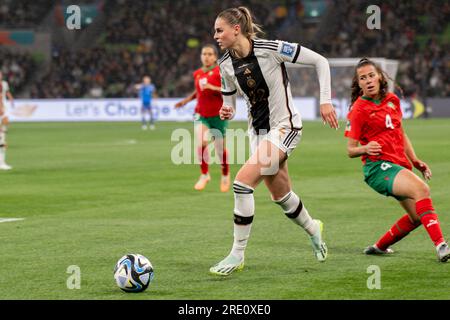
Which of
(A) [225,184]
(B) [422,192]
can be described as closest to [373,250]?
(B) [422,192]

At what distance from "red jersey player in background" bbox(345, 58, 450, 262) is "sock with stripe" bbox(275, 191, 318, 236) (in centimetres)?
64

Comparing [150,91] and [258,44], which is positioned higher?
[258,44]

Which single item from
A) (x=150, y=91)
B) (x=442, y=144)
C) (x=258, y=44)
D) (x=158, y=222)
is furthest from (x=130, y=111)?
(x=258, y=44)

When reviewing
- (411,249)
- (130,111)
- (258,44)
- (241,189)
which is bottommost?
(130,111)

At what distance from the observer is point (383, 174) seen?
852 cm

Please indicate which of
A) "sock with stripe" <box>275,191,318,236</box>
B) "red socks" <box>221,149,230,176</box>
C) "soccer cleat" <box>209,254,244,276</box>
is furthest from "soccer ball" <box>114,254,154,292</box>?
"red socks" <box>221,149,230,176</box>

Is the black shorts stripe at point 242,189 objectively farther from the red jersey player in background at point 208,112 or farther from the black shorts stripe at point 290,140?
the red jersey player in background at point 208,112

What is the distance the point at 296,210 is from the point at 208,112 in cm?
790

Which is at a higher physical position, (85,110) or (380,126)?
(380,126)

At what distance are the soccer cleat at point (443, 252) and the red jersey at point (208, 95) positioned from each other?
326 inches

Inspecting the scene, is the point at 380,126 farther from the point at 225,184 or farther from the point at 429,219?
the point at 225,184
